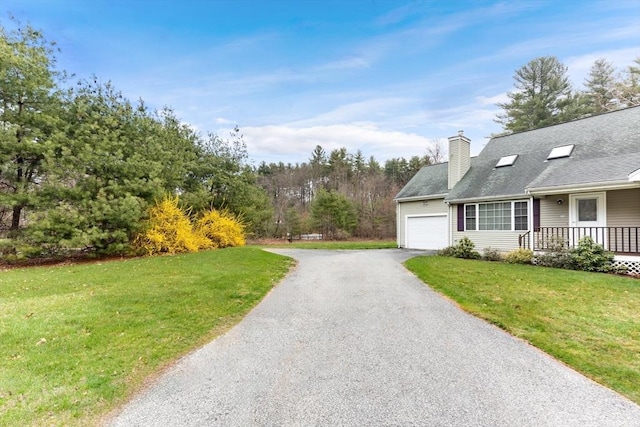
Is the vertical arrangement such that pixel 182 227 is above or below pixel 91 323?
above

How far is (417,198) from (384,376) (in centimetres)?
1470

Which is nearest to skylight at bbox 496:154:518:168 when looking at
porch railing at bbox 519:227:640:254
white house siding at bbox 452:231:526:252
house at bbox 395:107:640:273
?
house at bbox 395:107:640:273

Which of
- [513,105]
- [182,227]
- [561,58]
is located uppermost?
[561,58]

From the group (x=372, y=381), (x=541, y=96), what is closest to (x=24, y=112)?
(x=372, y=381)

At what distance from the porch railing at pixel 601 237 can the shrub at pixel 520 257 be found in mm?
580

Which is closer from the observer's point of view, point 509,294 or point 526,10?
point 509,294

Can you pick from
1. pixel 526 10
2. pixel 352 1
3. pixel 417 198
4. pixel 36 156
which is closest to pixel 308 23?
pixel 352 1

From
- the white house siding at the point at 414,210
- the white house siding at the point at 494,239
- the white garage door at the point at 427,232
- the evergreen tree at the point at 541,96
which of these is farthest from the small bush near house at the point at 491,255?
the evergreen tree at the point at 541,96

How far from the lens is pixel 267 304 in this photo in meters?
6.12

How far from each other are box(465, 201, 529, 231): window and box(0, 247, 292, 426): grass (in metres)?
9.69

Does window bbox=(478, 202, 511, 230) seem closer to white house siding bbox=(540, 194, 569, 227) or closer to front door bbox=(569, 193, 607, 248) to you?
white house siding bbox=(540, 194, 569, 227)

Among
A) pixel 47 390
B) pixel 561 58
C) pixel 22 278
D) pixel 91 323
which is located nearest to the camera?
pixel 47 390

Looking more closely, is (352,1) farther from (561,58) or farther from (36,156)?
(561,58)

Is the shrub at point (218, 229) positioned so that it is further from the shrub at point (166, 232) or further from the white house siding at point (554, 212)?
the white house siding at point (554, 212)
